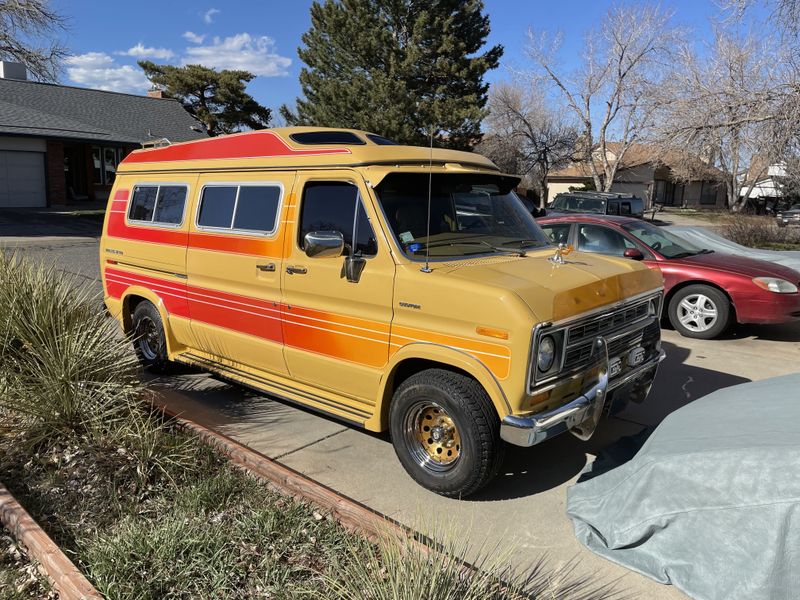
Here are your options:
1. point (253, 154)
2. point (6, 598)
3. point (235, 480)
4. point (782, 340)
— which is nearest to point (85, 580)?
point (6, 598)

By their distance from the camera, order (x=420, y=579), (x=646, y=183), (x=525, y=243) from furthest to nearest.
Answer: (x=646, y=183), (x=525, y=243), (x=420, y=579)

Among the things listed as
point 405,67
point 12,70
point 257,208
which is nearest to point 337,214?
point 257,208

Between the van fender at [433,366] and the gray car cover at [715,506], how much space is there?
0.84m

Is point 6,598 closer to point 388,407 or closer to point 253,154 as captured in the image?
point 388,407

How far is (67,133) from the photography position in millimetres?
26312

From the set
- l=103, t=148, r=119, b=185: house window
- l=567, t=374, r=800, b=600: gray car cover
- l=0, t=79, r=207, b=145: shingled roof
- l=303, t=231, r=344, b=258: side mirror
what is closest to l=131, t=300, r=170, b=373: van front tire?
l=303, t=231, r=344, b=258: side mirror

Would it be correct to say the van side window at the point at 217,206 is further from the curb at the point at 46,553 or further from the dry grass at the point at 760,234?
the dry grass at the point at 760,234

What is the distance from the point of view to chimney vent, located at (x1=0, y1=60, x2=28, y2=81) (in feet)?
96.0

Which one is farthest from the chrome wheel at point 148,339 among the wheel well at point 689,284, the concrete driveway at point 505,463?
the wheel well at point 689,284

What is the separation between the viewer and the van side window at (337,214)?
14.4 ft

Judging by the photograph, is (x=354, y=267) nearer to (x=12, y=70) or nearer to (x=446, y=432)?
(x=446, y=432)

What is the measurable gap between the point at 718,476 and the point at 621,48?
36.2 metres

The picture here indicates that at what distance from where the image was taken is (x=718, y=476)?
10.1 ft

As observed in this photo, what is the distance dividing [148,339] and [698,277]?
22.2 feet
